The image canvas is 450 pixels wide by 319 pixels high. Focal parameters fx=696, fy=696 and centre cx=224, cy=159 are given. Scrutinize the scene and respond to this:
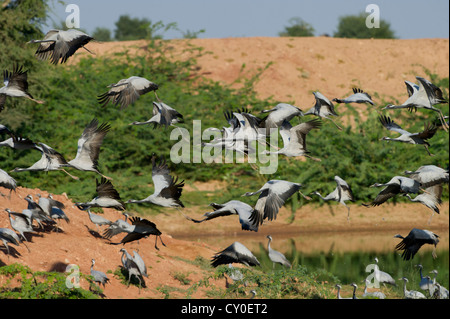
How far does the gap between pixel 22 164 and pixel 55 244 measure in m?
10.9

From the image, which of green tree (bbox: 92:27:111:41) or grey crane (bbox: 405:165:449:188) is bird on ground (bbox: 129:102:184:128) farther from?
green tree (bbox: 92:27:111:41)

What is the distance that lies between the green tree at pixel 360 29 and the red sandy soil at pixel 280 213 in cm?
942

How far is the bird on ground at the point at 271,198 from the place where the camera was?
389 inches

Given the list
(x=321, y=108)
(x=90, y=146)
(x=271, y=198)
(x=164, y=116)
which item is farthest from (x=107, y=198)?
(x=321, y=108)

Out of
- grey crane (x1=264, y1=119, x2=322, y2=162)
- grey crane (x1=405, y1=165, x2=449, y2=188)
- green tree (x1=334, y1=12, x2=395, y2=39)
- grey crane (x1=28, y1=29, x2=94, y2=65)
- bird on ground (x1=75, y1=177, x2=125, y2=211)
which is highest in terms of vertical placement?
green tree (x1=334, y1=12, x2=395, y2=39)

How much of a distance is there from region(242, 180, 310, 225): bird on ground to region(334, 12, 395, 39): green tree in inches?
1593

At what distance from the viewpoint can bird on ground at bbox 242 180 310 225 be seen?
32.4 feet

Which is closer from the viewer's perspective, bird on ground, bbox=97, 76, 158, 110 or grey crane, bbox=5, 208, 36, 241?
grey crane, bbox=5, 208, 36, 241

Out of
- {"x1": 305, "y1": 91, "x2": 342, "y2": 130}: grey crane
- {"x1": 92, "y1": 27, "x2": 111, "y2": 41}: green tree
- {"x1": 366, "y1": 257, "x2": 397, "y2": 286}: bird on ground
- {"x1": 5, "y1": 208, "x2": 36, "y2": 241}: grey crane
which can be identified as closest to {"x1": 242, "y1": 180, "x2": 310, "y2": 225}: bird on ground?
{"x1": 305, "y1": 91, "x2": 342, "y2": 130}: grey crane

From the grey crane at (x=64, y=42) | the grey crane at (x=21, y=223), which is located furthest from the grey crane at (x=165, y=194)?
the grey crane at (x=64, y=42)

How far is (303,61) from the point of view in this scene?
3578 centimetres

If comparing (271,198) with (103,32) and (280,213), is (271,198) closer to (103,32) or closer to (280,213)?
(280,213)

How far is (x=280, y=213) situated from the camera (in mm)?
22234

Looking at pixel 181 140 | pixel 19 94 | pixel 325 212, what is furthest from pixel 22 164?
pixel 19 94
